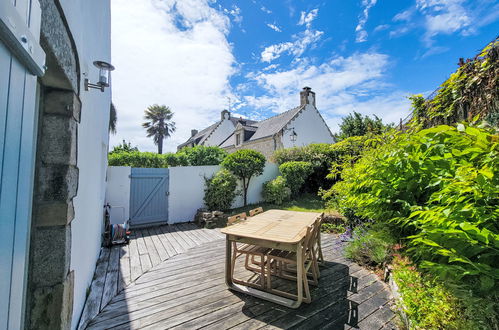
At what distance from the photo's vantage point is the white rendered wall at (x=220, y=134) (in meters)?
22.0

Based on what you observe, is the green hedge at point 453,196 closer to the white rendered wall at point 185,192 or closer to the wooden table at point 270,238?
the wooden table at point 270,238

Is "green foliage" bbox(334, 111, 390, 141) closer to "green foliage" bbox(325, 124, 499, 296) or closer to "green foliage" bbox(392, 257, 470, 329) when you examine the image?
"green foliage" bbox(325, 124, 499, 296)

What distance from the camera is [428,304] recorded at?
185cm

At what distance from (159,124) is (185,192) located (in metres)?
21.2

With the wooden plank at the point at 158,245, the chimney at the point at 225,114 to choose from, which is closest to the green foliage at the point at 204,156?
the wooden plank at the point at 158,245

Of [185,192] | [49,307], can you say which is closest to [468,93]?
[49,307]

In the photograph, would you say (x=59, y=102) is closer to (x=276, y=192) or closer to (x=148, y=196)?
(x=148, y=196)

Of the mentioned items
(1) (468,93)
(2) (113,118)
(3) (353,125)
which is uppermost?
(2) (113,118)

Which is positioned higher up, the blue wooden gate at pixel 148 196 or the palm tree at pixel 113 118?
the palm tree at pixel 113 118

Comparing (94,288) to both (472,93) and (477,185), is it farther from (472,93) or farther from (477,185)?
(472,93)

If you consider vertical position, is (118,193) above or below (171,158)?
below

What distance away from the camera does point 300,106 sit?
52.2 ft

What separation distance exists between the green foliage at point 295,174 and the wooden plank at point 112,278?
7.02 m

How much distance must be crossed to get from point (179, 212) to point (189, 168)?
158cm
